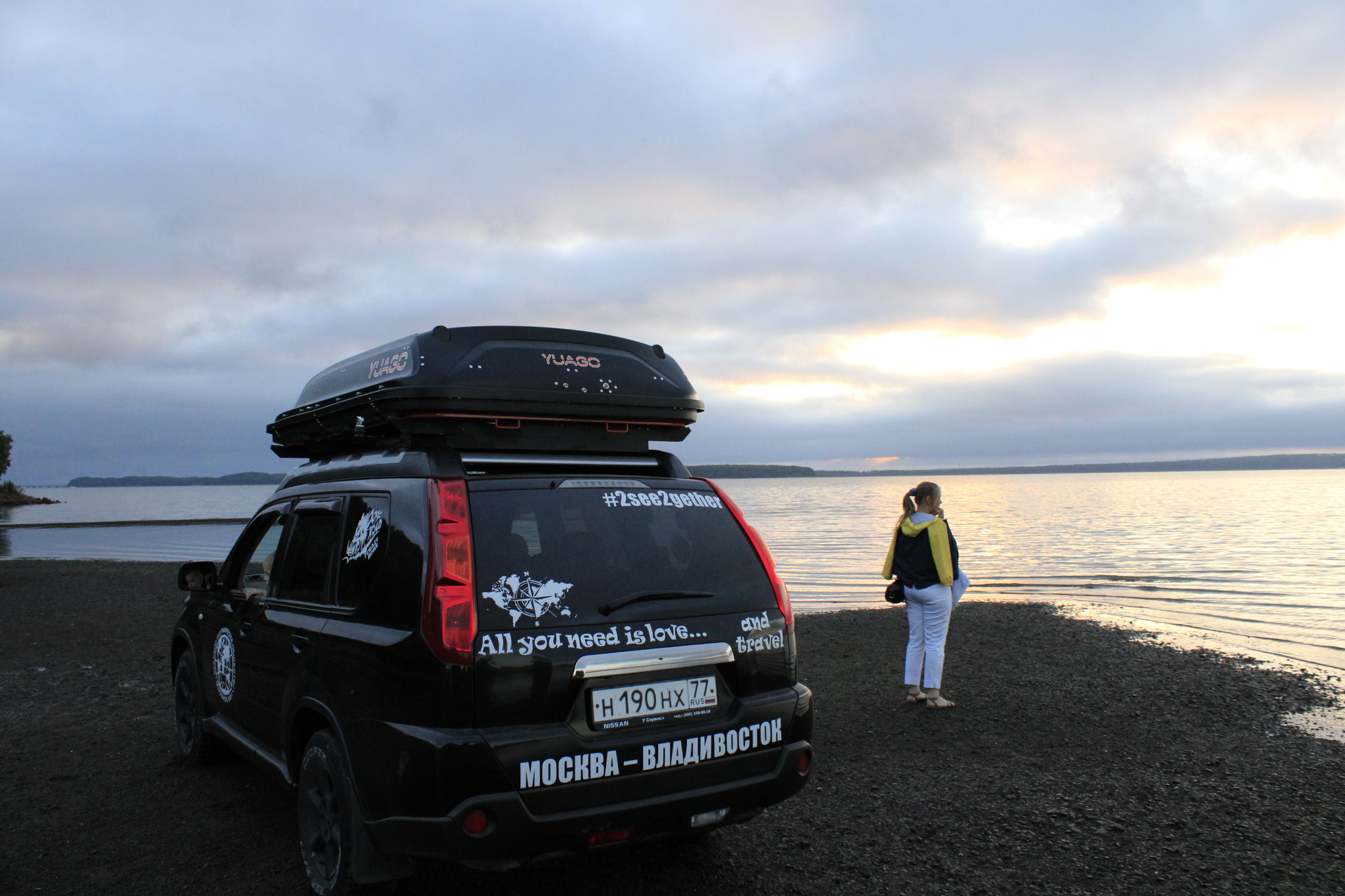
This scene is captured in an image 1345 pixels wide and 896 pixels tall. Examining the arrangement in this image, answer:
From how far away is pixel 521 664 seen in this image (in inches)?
118

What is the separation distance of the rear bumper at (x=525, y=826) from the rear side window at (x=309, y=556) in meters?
1.14

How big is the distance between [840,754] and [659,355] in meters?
3.07

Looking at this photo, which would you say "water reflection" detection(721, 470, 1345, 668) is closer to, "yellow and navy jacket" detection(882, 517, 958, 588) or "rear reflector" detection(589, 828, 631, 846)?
"yellow and navy jacket" detection(882, 517, 958, 588)

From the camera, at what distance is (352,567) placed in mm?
3541

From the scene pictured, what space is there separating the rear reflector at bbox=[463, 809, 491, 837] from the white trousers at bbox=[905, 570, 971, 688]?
16.0ft

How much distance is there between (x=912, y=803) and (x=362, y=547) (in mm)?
3294

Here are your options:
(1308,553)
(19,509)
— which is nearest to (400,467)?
(1308,553)

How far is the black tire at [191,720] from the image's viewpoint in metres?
5.37

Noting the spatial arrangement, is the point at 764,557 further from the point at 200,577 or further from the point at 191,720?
the point at 191,720

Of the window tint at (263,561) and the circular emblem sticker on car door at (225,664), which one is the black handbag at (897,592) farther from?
the circular emblem sticker on car door at (225,664)

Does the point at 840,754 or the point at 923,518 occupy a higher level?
the point at 923,518

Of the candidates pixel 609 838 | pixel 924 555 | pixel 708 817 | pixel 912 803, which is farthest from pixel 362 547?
pixel 924 555

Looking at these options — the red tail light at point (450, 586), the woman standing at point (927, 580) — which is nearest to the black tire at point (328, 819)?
the red tail light at point (450, 586)

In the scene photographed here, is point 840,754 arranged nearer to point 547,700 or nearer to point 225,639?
point 547,700
